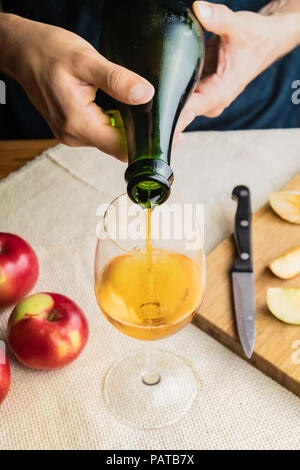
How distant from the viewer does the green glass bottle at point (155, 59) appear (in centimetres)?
64

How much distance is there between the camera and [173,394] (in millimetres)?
775

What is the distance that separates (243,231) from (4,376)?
0.43 metres

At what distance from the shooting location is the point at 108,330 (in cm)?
84

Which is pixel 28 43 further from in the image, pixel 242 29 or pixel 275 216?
pixel 275 216

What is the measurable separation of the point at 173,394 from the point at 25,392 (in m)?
0.20

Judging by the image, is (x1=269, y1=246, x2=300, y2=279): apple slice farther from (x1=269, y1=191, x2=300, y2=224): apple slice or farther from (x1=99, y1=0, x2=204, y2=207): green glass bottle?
(x1=99, y1=0, x2=204, y2=207): green glass bottle

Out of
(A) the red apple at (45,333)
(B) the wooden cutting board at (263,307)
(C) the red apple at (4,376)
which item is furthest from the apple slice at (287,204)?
(C) the red apple at (4,376)

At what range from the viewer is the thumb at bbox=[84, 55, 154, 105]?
62cm

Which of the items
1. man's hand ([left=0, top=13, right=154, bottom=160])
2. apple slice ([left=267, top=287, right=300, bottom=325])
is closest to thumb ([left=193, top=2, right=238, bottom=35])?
man's hand ([left=0, top=13, right=154, bottom=160])

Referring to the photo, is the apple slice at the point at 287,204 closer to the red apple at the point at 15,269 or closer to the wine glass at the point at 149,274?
the wine glass at the point at 149,274

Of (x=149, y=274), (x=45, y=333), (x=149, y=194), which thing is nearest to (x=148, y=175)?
(x=149, y=194)

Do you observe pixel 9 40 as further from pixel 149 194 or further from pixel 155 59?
pixel 149 194

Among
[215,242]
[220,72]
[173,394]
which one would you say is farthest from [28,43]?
[173,394]
